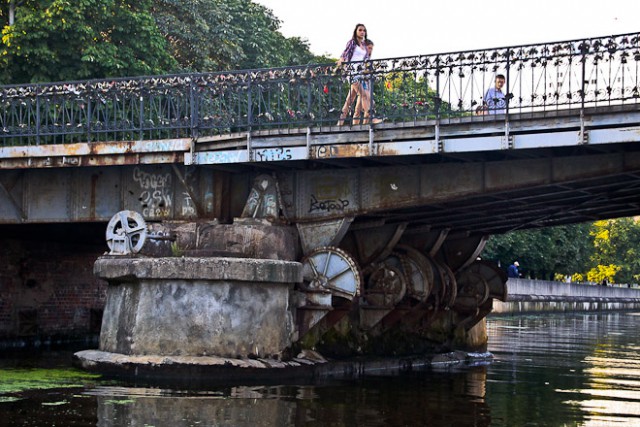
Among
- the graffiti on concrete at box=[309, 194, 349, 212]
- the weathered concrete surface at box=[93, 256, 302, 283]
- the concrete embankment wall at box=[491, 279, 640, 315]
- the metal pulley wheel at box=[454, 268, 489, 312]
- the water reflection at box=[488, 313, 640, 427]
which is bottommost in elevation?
the water reflection at box=[488, 313, 640, 427]

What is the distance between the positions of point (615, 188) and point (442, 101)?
169 inches

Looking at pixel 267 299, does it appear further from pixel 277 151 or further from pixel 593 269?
pixel 593 269

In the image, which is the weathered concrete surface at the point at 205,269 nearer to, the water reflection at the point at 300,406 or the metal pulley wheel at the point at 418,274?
the water reflection at the point at 300,406

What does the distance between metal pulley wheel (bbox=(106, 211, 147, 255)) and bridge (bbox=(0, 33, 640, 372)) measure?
28mm

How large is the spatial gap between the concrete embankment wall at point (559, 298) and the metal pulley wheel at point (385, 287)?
2331 cm

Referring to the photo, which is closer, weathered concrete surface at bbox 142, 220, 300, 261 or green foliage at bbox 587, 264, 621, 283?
weathered concrete surface at bbox 142, 220, 300, 261

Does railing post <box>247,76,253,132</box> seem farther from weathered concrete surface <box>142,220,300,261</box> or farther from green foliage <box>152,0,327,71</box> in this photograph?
green foliage <box>152,0,327,71</box>

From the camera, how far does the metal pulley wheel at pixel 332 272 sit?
2158 cm

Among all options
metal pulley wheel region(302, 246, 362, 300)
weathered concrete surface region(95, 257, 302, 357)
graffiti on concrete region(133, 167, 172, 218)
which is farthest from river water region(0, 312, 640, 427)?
graffiti on concrete region(133, 167, 172, 218)

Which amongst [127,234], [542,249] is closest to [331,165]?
[127,234]

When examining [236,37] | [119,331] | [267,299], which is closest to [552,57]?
[267,299]

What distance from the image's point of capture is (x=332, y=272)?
71.5 feet

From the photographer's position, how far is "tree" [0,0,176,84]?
31422 mm

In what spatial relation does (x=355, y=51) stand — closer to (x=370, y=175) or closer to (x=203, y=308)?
(x=370, y=175)
